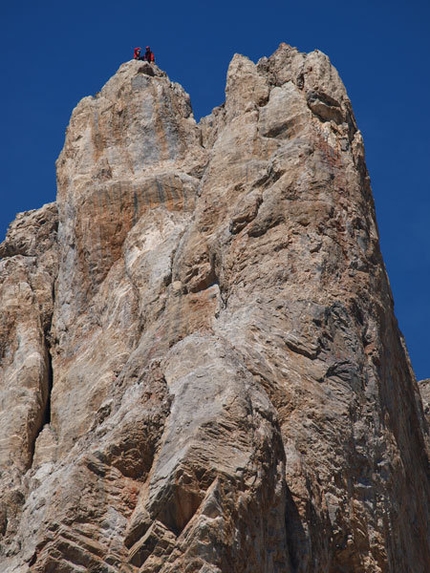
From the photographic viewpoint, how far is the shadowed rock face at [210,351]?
75.5ft

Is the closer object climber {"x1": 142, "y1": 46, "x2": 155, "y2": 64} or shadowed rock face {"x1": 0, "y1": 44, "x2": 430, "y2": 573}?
shadowed rock face {"x1": 0, "y1": 44, "x2": 430, "y2": 573}

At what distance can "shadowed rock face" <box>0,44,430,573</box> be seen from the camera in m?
23.0

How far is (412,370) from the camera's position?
34312mm

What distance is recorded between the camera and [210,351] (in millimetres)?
25609

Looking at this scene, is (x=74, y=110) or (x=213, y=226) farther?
(x=74, y=110)

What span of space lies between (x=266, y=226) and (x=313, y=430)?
6.25 metres

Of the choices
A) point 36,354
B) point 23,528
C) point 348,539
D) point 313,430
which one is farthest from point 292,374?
point 36,354

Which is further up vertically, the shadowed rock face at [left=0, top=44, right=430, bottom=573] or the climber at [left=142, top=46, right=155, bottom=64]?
the climber at [left=142, top=46, right=155, bottom=64]

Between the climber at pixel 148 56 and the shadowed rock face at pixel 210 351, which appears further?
the climber at pixel 148 56

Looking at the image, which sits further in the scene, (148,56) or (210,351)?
(148,56)

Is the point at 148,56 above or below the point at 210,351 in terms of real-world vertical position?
above

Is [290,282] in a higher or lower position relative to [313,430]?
higher

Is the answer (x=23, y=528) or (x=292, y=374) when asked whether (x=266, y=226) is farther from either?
(x=23, y=528)

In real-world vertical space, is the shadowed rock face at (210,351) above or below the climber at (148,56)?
below
